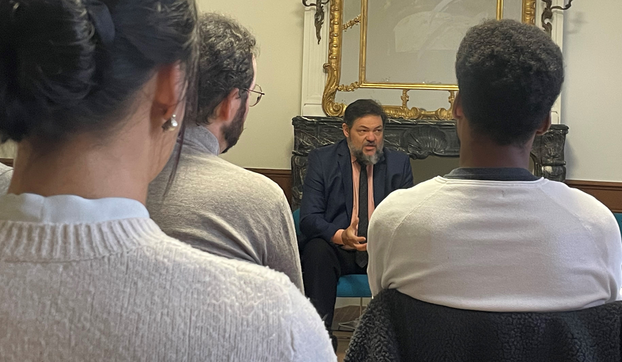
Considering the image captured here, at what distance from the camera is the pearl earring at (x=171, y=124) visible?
531 millimetres

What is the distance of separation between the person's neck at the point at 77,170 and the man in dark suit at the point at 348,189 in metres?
2.40

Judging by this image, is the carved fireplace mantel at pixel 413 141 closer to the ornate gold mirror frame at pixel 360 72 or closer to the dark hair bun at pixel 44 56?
the ornate gold mirror frame at pixel 360 72

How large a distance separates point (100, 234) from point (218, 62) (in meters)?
0.92

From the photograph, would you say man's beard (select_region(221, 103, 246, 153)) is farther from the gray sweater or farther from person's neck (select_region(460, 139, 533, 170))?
person's neck (select_region(460, 139, 533, 170))

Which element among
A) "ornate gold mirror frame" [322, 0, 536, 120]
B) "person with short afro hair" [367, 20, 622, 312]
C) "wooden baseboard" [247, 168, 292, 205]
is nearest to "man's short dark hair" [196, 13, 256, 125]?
"person with short afro hair" [367, 20, 622, 312]

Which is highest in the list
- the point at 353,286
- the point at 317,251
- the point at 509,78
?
the point at 509,78

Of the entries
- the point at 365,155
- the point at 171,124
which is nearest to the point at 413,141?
the point at 365,155

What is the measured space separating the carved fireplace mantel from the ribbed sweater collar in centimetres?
329

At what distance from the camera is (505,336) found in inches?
34.6

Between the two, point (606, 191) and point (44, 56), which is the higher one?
point (44, 56)

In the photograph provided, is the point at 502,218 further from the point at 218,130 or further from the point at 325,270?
the point at 325,270

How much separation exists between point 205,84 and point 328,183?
1842 mm

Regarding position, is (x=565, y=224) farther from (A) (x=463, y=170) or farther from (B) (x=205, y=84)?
(B) (x=205, y=84)

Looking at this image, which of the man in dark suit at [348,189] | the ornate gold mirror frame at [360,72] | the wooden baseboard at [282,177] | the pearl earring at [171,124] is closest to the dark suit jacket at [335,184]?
the man in dark suit at [348,189]
